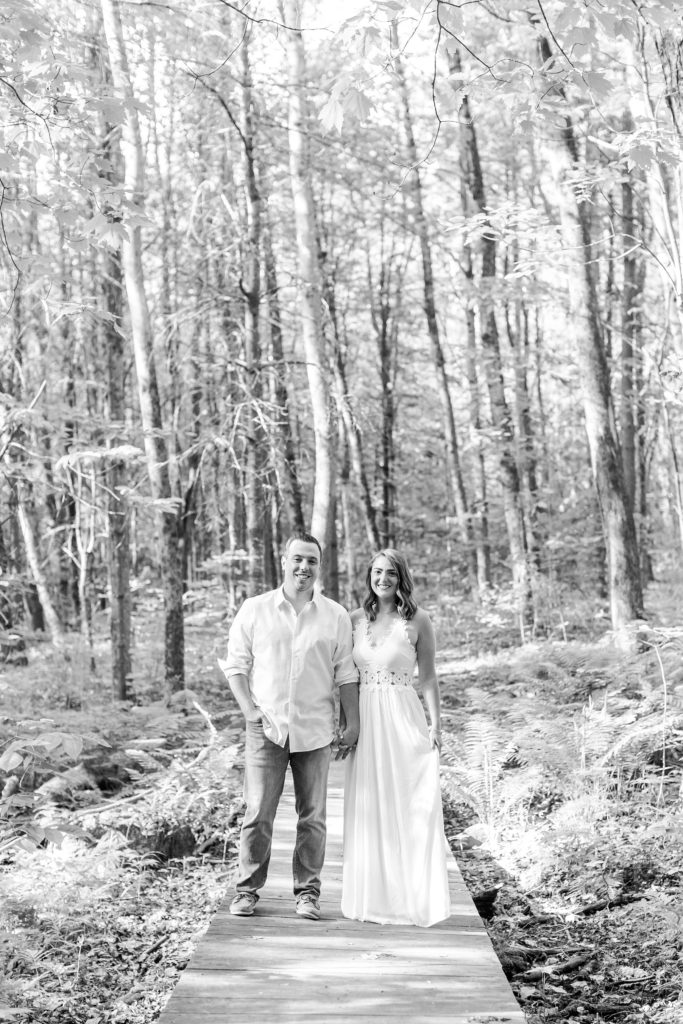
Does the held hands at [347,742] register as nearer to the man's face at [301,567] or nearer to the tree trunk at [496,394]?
the man's face at [301,567]

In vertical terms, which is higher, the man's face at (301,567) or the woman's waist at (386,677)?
the man's face at (301,567)

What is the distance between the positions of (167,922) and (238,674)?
2.19m

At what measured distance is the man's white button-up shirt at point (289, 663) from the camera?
186 inches

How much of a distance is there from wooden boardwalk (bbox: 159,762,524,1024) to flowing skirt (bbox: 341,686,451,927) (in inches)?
4.7

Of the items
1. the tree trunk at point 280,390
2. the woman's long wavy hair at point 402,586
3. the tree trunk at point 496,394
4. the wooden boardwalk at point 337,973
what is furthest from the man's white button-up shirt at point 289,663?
the tree trunk at point 496,394

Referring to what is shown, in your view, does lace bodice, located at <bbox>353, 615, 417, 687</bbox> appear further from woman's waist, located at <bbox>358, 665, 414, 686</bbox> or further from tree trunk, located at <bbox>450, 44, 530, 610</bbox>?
tree trunk, located at <bbox>450, 44, 530, 610</bbox>

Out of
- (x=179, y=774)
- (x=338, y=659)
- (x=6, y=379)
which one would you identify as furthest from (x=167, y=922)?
(x=6, y=379)

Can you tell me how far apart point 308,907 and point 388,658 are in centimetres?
137

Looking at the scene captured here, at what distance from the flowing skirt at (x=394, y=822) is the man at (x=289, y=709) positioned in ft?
0.53

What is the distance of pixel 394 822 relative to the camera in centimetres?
488

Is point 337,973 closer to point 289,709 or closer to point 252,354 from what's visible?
point 289,709

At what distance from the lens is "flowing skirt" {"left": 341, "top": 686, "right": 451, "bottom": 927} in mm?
4762

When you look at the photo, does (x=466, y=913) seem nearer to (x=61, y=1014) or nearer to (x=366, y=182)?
(x=61, y=1014)

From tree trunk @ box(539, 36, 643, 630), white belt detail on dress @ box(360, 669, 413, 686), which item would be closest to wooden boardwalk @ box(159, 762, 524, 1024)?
white belt detail on dress @ box(360, 669, 413, 686)
